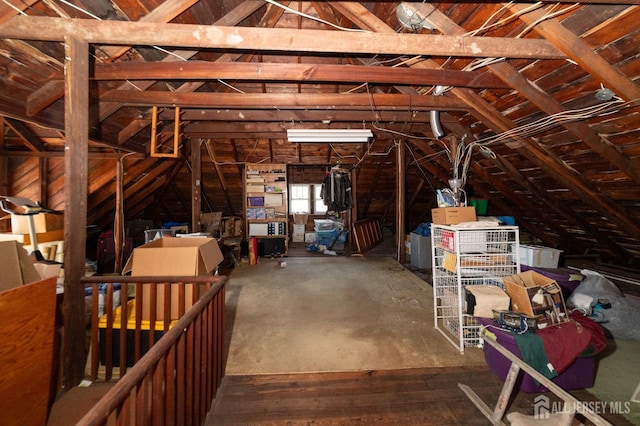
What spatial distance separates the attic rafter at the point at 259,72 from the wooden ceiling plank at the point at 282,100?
21.0 inches

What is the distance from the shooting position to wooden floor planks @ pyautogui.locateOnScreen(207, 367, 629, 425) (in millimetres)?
1552

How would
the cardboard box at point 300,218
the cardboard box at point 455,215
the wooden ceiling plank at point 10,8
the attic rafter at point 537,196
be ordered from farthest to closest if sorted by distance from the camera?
the cardboard box at point 300,218, the attic rafter at point 537,196, the cardboard box at point 455,215, the wooden ceiling plank at point 10,8

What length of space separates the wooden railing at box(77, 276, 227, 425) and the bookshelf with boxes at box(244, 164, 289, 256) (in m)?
3.61

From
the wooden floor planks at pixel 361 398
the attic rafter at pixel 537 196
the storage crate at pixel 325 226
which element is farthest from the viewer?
the storage crate at pixel 325 226

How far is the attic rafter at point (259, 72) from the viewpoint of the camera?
7.63ft

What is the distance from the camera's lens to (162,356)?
3.48 feet

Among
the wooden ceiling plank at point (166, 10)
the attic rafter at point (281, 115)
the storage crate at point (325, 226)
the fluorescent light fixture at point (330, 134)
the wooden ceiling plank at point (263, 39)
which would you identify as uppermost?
the wooden ceiling plank at point (166, 10)

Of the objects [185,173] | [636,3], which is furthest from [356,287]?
[185,173]

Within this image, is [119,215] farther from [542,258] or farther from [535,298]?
[542,258]

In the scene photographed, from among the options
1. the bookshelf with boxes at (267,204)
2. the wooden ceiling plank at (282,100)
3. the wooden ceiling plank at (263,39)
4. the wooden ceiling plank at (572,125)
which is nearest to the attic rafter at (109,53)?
the wooden ceiling plank at (263,39)

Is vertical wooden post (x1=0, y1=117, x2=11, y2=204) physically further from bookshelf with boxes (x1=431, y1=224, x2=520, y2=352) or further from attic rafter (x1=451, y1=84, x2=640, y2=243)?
attic rafter (x1=451, y1=84, x2=640, y2=243)

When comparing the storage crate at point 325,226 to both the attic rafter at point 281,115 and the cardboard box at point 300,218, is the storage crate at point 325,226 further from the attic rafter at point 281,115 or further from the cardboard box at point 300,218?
the attic rafter at point 281,115

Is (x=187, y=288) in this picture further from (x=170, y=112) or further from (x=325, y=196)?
(x=325, y=196)

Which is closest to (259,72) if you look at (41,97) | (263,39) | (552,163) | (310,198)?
(263,39)
